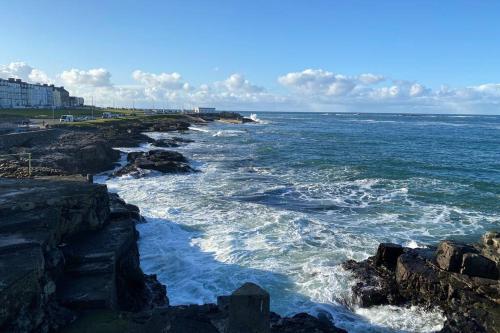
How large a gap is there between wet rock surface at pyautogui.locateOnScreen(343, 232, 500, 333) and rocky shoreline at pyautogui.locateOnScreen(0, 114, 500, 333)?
0.09 ft

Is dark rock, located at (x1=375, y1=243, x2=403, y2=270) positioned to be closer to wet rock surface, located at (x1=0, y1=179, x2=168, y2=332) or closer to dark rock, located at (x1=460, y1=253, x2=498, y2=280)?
dark rock, located at (x1=460, y1=253, x2=498, y2=280)

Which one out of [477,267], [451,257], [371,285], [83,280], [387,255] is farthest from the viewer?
[387,255]

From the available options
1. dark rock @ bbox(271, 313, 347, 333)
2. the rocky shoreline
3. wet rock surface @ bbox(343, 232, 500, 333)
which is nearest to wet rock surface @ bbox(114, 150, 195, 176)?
the rocky shoreline

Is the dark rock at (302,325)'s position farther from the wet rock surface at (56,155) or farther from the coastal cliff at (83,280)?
the wet rock surface at (56,155)

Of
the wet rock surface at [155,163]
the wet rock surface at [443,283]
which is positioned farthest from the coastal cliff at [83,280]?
the wet rock surface at [155,163]

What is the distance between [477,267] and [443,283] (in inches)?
52.0

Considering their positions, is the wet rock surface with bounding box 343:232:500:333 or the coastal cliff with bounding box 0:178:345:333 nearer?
the coastal cliff with bounding box 0:178:345:333

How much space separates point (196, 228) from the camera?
18641 mm

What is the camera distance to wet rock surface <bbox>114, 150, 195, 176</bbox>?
A: 31.2 m

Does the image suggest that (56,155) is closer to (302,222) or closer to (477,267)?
(302,222)

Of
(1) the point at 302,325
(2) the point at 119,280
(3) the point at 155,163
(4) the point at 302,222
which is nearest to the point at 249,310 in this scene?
(1) the point at 302,325

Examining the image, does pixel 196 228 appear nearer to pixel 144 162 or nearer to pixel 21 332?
pixel 21 332

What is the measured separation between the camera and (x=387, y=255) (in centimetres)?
1435

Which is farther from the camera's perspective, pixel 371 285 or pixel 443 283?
pixel 371 285
